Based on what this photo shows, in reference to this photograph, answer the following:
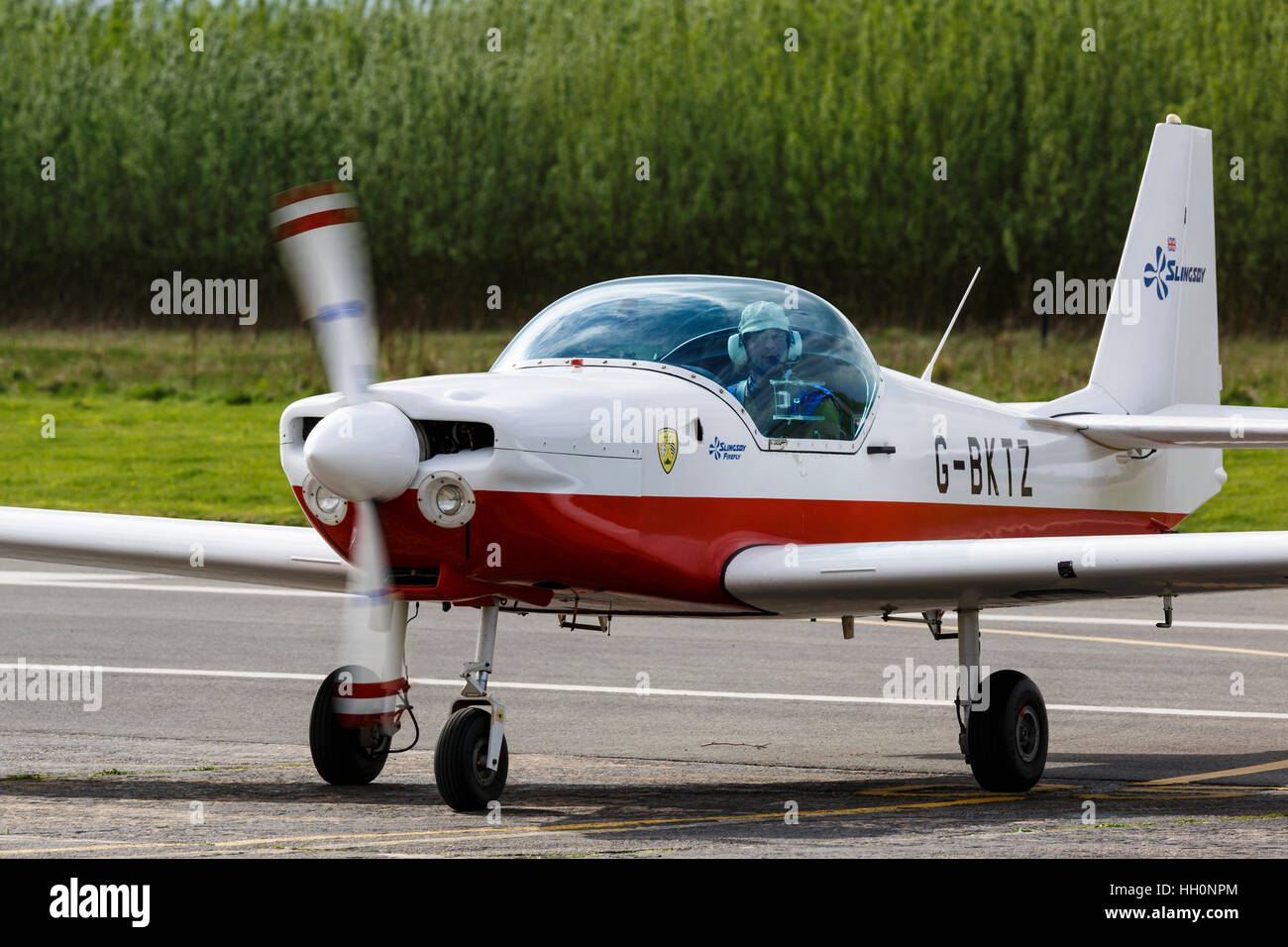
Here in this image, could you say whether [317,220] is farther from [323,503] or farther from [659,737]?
[659,737]

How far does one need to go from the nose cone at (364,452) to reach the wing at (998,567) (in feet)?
6.08

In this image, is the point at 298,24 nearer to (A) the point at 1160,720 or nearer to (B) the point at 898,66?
(B) the point at 898,66

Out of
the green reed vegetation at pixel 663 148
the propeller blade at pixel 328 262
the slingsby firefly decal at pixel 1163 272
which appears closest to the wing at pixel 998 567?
the propeller blade at pixel 328 262

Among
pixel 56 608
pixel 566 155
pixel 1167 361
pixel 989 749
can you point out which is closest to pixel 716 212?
pixel 566 155

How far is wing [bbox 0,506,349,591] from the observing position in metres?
9.82

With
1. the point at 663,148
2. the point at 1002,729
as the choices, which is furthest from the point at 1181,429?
the point at 663,148

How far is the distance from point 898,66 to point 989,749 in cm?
2774

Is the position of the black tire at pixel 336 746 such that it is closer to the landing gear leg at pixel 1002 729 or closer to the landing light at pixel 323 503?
the landing light at pixel 323 503

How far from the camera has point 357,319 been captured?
8367 millimetres

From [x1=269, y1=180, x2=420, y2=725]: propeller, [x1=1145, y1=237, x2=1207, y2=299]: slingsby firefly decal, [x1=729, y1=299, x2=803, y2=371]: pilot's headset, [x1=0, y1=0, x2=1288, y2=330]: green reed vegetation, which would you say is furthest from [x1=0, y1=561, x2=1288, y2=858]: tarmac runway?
[x1=0, y1=0, x2=1288, y2=330]: green reed vegetation

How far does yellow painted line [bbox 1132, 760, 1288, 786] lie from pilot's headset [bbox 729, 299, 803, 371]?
10.2 ft

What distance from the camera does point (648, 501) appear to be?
27.8 ft

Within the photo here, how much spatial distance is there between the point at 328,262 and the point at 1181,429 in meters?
5.22

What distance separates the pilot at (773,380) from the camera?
893 centimetres
